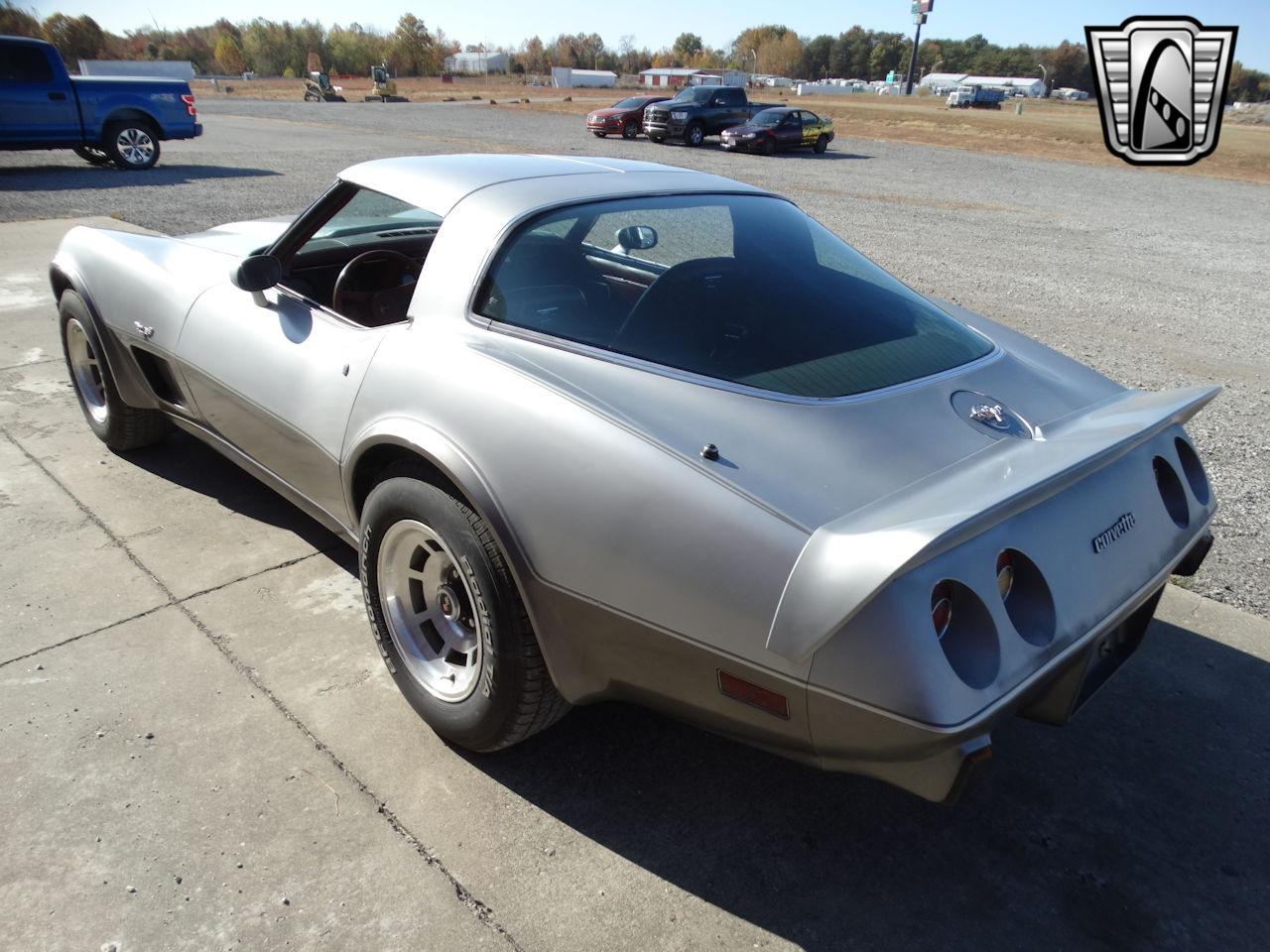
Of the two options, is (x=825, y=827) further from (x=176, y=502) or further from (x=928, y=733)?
(x=176, y=502)

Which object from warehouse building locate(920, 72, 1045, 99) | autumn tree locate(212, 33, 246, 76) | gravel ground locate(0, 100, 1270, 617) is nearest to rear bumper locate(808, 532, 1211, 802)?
gravel ground locate(0, 100, 1270, 617)

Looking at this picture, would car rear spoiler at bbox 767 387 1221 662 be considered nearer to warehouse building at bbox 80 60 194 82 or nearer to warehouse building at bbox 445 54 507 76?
warehouse building at bbox 80 60 194 82

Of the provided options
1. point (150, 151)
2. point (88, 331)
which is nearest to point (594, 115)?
point (150, 151)

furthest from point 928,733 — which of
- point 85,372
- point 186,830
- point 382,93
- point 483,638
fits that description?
point 382,93

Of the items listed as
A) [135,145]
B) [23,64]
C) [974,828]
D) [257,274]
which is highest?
[23,64]

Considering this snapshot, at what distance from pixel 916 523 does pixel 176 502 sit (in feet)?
10.8

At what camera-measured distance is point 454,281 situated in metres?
2.47

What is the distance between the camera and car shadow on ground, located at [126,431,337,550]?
12.1 feet

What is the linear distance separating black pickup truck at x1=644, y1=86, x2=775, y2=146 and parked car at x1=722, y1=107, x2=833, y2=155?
148 cm

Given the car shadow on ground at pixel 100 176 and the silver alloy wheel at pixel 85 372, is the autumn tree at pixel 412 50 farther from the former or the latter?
the silver alloy wheel at pixel 85 372

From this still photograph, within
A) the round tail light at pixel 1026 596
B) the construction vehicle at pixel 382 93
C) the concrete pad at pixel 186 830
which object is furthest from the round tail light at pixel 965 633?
the construction vehicle at pixel 382 93

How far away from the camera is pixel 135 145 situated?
14859mm

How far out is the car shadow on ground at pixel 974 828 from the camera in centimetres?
201

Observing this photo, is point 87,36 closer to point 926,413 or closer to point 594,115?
point 594,115
